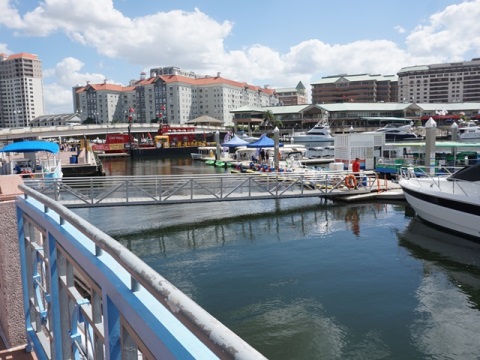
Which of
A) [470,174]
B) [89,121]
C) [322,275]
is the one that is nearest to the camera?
[322,275]

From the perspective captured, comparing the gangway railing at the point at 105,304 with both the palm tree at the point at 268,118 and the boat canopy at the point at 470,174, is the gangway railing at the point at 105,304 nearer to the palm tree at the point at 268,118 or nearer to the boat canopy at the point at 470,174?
the boat canopy at the point at 470,174

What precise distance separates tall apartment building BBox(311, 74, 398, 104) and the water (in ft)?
491

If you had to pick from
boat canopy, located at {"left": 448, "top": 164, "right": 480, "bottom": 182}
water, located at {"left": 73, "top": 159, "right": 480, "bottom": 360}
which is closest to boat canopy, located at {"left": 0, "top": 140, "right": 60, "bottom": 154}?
water, located at {"left": 73, "top": 159, "right": 480, "bottom": 360}

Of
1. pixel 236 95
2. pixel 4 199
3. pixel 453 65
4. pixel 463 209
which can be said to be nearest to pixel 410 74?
pixel 453 65

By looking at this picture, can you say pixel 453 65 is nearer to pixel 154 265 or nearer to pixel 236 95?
pixel 236 95

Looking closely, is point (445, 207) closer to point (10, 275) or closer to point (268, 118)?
point (10, 275)

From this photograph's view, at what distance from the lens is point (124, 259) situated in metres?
2.38

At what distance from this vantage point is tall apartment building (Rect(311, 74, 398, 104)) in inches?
6599

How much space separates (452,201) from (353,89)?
521ft

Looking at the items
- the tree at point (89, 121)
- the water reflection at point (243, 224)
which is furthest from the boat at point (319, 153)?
the tree at point (89, 121)

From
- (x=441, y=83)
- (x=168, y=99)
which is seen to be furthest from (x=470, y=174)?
(x=441, y=83)

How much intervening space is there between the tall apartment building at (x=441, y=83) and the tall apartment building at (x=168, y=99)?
222ft

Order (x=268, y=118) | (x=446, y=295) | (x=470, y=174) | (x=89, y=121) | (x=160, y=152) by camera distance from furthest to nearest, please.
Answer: (x=89, y=121) → (x=268, y=118) → (x=160, y=152) → (x=470, y=174) → (x=446, y=295)

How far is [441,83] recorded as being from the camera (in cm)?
17562
